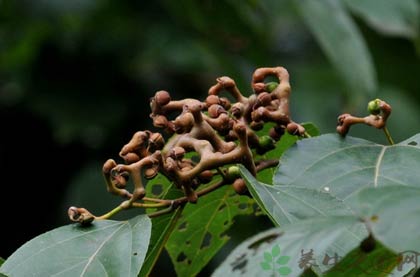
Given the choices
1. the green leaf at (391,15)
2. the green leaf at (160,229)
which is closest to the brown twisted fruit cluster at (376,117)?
the green leaf at (160,229)

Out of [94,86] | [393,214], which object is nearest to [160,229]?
[393,214]

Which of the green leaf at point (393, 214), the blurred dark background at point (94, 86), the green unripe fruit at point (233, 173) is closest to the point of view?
the green leaf at point (393, 214)

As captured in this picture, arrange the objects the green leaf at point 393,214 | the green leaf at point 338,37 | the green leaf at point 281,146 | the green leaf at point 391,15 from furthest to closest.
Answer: the green leaf at point 391,15 → the green leaf at point 338,37 → the green leaf at point 281,146 → the green leaf at point 393,214

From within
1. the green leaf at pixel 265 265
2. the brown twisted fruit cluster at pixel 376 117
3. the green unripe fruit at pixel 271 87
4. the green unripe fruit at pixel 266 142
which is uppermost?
the green unripe fruit at pixel 271 87

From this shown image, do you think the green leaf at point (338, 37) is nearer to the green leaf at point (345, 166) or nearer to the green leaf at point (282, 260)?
the green leaf at point (345, 166)

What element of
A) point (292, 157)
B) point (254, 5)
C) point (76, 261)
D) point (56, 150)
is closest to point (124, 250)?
point (76, 261)

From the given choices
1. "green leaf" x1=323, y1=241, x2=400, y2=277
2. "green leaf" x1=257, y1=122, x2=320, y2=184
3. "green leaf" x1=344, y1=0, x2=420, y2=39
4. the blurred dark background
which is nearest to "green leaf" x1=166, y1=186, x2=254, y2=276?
"green leaf" x1=257, y1=122, x2=320, y2=184

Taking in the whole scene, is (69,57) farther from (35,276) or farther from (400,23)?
(35,276)
